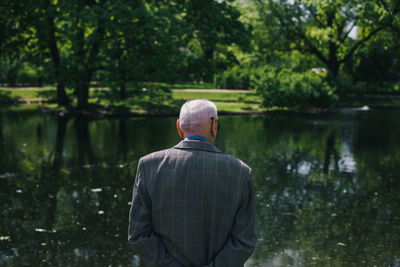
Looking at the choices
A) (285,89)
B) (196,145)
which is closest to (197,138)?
(196,145)

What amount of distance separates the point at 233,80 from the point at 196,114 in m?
39.9

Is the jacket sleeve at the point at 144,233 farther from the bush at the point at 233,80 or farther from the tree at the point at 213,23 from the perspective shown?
the bush at the point at 233,80

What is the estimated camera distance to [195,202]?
2738mm

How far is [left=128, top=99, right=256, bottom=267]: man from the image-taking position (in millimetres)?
2711

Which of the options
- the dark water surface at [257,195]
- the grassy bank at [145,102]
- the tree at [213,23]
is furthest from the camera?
the tree at [213,23]

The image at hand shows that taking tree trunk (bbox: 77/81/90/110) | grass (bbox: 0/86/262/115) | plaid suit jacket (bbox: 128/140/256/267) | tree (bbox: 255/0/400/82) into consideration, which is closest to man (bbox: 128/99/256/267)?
plaid suit jacket (bbox: 128/140/256/267)

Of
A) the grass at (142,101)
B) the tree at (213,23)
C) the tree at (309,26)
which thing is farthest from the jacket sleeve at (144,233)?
the tree at (309,26)

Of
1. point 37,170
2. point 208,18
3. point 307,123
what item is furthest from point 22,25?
point 37,170

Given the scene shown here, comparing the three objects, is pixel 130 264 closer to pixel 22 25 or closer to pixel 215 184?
pixel 215 184

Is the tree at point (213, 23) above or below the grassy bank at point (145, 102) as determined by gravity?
above

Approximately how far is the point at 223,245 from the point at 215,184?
0.37m

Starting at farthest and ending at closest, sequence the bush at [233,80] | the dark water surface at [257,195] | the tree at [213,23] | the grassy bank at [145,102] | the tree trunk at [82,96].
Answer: the bush at [233,80] < the tree at [213,23] < the tree trunk at [82,96] < the grassy bank at [145,102] < the dark water surface at [257,195]

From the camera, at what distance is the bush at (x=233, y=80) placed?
41531 mm

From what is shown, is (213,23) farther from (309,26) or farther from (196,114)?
(196,114)
